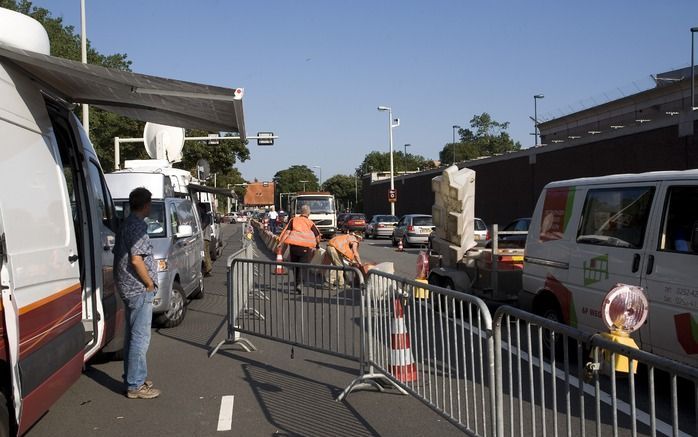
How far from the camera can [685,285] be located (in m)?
5.48

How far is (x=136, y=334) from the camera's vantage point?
603cm

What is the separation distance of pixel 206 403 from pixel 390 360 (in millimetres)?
1741

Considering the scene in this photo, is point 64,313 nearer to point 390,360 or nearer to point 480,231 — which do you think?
point 390,360


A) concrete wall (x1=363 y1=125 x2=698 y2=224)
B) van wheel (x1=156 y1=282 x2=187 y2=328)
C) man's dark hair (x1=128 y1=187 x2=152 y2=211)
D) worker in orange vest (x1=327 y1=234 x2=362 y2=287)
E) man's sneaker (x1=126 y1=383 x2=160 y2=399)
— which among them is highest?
concrete wall (x1=363 y1=125 x2=698 y2=224)

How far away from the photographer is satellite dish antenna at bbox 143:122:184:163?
18281 mm

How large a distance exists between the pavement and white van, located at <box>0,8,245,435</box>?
0.54 metres

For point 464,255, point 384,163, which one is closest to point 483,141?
point 384,163

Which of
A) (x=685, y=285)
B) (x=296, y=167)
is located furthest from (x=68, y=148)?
(x=296, y=167)

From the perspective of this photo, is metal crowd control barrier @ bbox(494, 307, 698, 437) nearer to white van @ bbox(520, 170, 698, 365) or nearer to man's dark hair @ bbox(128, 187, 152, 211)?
white van @ bbox(520, 170, 698, 365)

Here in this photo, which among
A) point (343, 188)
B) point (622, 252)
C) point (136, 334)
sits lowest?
point (136, 334)

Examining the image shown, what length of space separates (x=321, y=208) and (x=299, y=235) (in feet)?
81.3

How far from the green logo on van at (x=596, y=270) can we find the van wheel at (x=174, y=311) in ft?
18.4

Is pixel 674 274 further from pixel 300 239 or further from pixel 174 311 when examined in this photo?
pixel 300 239

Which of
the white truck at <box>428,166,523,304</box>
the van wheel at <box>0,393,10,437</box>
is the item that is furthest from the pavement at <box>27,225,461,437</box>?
the white truck at <box>428,166,523,304</box>
